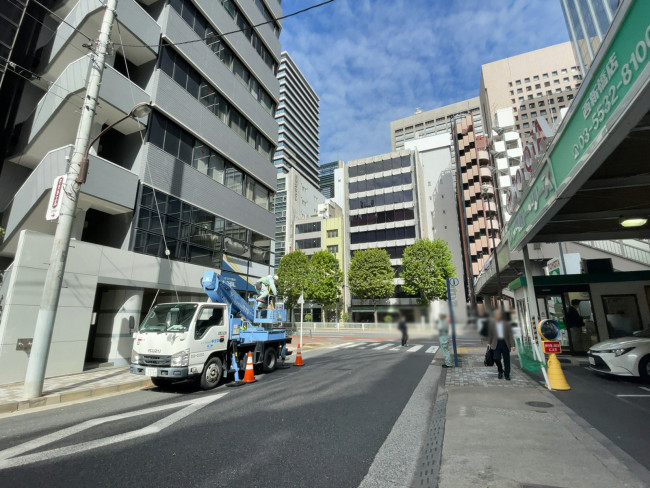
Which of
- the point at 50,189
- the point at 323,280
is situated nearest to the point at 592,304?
the point at 50,189

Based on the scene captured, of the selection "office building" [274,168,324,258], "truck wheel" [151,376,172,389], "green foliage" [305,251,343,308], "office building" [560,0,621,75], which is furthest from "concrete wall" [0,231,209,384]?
"office building" [274,168,324,258]

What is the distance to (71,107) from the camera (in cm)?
1288

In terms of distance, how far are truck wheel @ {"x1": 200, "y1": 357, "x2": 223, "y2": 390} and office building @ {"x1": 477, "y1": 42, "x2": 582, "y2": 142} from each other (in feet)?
328

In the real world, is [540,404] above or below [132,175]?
below

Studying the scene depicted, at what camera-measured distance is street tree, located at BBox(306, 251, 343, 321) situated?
47812 mm

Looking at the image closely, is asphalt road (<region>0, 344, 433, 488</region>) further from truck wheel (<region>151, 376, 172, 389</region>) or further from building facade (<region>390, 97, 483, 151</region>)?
building facade (<region>390, 97, 483, 151</region>)

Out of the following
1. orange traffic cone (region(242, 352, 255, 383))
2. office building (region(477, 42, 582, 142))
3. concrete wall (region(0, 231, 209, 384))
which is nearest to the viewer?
concrete wall (region(0, 231, 209, 384))

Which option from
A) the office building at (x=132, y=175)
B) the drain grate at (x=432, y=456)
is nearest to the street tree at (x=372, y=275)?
the office building at (x=132, y=175)

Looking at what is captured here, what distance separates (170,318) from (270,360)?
168 inches

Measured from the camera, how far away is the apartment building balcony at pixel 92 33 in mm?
13148

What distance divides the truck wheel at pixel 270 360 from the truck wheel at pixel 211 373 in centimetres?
230

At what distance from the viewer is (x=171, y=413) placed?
633 centimetres

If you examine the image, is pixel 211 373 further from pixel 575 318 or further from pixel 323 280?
pixel 323 280

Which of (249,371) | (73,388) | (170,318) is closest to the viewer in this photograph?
(73,388)
